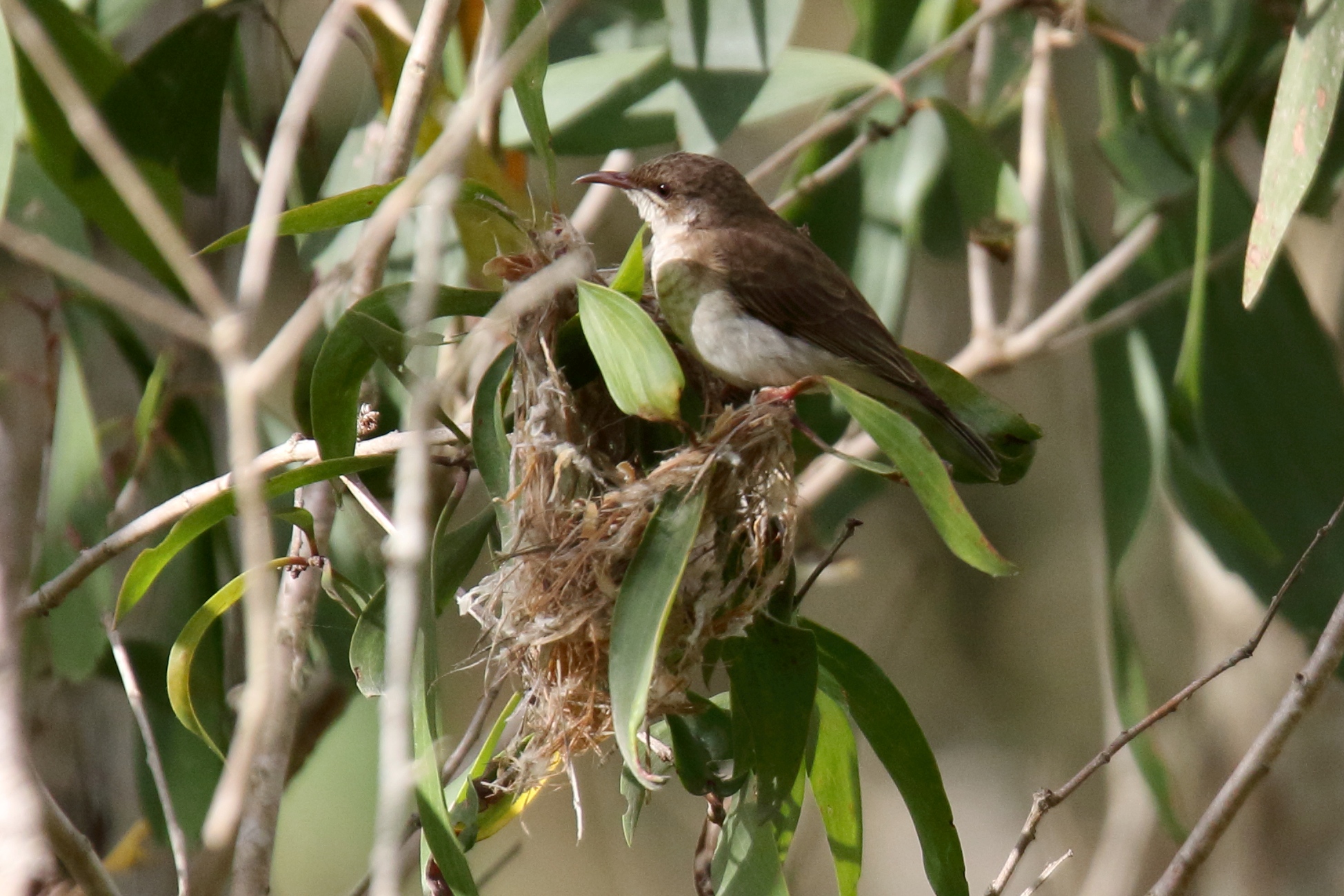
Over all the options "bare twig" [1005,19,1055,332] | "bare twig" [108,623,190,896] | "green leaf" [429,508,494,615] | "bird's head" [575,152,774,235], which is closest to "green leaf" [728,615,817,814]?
"green leaf" [429,508,494,615]

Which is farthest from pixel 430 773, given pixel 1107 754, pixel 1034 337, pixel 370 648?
pixel 1034 337

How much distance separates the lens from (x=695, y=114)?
3236 mm

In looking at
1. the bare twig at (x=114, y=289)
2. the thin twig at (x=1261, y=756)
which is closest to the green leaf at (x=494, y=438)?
the bare twig at (x=114, y=289)

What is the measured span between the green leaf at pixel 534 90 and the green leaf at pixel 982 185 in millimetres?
1490

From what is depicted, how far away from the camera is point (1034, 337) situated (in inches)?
152

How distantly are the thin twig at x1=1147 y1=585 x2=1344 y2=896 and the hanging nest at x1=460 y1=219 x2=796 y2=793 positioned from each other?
27.7 inches

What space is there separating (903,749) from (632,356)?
34.2 inches

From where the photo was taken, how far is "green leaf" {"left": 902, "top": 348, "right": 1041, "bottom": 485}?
2232 millimetres

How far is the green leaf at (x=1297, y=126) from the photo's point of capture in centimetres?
226

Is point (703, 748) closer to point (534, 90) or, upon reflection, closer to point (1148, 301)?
point (534, 90)

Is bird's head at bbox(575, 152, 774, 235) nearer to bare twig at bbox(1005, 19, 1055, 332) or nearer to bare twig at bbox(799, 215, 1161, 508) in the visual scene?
bare twig at bbox(799, 215, 1161, 508)

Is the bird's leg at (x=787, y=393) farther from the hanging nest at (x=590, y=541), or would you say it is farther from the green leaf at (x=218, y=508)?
the green leaf at (x=218, y=508)

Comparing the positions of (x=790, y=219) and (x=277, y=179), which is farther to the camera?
(x=790, y=219)

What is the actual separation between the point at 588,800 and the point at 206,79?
3036mm
